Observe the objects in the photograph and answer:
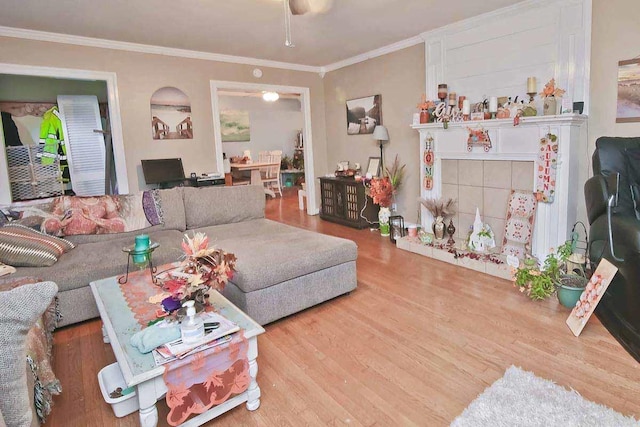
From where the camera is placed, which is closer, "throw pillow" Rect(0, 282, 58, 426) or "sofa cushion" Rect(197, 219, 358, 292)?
"throw pillow" Rect(0, 282, 58, 426)

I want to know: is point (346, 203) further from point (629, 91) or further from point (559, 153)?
point (629, 91)

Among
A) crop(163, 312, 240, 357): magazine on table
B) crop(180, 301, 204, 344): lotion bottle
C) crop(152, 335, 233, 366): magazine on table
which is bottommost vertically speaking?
crop(152, 335, 233, 366): magazine on table

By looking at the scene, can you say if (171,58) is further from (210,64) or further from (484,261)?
(484,261)

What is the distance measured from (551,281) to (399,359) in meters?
1.41

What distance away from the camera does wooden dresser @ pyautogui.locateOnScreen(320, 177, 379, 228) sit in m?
5.25

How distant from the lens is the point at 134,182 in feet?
15.2

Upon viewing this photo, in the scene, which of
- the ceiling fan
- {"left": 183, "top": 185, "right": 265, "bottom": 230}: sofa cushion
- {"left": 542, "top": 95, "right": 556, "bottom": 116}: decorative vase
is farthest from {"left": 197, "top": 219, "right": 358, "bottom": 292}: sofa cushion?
{"left": 542, "top": 95, "right": 556, "bottom": 116}: decorative vase

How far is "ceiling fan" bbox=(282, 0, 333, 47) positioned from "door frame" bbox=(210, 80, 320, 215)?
54.8 inches

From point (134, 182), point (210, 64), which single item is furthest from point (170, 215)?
point (210, 64)

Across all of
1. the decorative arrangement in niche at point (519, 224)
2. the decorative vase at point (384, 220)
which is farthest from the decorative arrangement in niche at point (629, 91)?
the decorative vase at point (384, 220)

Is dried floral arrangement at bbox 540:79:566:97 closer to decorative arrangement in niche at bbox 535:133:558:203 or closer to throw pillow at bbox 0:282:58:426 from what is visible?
decorative arrangement in niche at bbox 535:133:558:203

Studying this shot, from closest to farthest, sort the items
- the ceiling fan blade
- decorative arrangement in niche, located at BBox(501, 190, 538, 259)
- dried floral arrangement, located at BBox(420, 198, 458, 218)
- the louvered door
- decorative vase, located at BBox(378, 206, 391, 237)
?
the ceiling fan blade → decorative arrangement in niche, located at BBox(501, 190, 538, 259) → dried floral arrangement, located at BBox(420, 198, 458, 218) → decorative vase, located at BBox(378, 206, 391, 237) → the louvered door

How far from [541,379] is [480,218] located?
2.25m

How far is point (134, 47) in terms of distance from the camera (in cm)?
445
